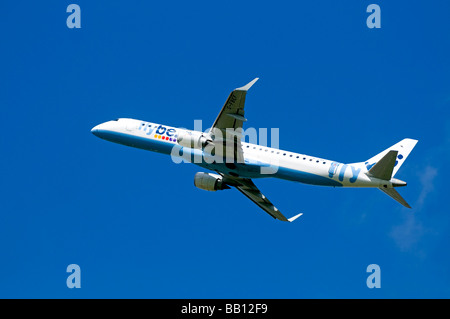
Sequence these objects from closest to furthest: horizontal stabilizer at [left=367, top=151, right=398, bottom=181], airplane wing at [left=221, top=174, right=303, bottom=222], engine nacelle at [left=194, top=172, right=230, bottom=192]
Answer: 1. horizontal stabilizer at [left=367, top=151, right=398, bottom=181]
2. engine nacelle at [left=194, top=172, right=230, bottom=192]
3. airplane wing at [left=221, top=174, right=303, bottom=222]

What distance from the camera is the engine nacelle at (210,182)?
5425cm

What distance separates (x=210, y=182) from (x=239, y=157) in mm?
6121

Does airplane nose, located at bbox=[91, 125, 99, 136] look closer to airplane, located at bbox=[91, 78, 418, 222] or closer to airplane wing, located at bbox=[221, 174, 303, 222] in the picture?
airplane, located at bbox=[91, 78, 418, 222]

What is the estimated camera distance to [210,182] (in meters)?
54.2

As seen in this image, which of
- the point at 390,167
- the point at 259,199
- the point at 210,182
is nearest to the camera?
the point at 390,167

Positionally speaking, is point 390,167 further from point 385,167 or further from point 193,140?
point 193,140

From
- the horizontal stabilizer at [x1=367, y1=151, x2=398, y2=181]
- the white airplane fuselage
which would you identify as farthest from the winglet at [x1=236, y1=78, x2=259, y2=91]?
the horizontal stabilizer at [x1=367, y1=151, x2=398, y2=181]

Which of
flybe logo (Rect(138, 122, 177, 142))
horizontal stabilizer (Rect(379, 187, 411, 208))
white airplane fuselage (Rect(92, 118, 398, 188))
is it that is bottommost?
horizontal stabilizer (Rect(379, 187, 411, 208))

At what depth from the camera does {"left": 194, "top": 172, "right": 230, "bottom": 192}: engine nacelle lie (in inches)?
2136

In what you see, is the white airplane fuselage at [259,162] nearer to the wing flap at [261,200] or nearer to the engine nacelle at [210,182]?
the engine nacelle at [210,182]

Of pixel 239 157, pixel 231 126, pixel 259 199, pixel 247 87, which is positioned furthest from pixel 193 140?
pixel 259 199

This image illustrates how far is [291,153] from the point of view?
4919 centimetres

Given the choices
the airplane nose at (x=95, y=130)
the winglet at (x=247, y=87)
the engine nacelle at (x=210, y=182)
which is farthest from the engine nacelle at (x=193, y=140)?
the airplane nose at (x=95, y=130)

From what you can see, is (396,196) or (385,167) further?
(396,196)
